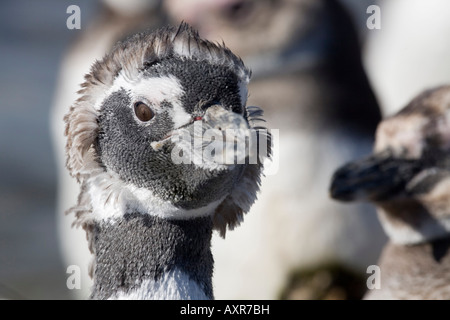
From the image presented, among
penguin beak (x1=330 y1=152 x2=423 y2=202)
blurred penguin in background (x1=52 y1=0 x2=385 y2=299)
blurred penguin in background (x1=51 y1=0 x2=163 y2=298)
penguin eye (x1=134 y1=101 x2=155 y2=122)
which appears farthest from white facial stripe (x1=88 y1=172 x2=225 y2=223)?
blurred penguin in background (x1=51 y1=0 x2=163 y2=298)

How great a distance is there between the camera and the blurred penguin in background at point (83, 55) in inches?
93.8

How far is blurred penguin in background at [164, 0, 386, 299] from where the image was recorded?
2143mm

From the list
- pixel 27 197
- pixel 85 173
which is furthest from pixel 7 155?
pixel 85 173

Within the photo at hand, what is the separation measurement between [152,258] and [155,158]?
0.51 ft

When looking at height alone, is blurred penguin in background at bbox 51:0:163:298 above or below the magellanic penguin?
above

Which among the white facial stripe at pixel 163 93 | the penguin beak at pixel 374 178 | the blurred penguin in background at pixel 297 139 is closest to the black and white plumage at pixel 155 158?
the white facial stripe at pixel 163 93

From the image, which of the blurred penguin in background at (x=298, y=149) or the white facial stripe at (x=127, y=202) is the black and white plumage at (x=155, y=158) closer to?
the white facial stripe at (x=127, y=202)

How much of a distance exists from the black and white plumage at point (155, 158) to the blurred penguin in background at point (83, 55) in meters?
1.34

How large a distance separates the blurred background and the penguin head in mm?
1131

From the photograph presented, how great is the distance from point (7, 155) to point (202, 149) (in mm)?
1991

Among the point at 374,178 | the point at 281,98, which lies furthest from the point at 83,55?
the point at 374,178

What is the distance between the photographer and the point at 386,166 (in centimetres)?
196

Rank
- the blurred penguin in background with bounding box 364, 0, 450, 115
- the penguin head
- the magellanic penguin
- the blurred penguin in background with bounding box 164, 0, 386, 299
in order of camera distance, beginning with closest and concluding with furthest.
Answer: the penguin head
the magellanic penguin
the blurred penguin in background with bounding box 164, 0, 386, 299
the blurred penguin in background with bounding box 364, 0, 450, 115

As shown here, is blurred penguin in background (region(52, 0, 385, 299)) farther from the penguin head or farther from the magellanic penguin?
the penguin head
